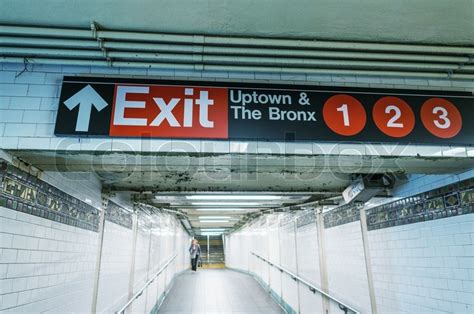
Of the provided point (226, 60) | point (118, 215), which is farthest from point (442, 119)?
point (118, 215)

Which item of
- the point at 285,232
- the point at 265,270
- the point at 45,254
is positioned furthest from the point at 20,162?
the point at 265,270

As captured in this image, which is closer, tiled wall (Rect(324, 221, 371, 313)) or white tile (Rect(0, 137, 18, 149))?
white tile (Rect(0, 137, 18, 149))

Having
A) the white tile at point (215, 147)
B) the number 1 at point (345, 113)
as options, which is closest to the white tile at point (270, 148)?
the white tile at point (215, 147)

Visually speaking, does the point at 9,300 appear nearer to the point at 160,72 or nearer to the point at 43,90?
the point at 43,90

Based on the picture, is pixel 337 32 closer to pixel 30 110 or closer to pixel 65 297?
pixel 30 110

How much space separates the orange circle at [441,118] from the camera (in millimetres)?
2557

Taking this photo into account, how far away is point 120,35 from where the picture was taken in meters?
2.15

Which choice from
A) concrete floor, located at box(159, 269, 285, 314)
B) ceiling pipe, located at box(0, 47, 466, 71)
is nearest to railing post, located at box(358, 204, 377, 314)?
ceiling pipe, located at box(0, 47, 466, 71)

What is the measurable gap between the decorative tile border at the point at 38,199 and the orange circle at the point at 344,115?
2514 mm

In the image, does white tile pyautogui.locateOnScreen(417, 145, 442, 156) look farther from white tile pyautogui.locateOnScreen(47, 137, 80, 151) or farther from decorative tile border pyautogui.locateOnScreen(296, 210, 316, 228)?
decorative tile border pyautogui.locateOnScreen(296, 210, 316, 228)

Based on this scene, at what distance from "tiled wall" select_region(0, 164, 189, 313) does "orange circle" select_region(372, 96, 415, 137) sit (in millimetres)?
2969

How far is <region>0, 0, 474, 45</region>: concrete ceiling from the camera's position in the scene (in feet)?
6.54

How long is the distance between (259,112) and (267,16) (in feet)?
2.41

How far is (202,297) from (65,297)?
5.98m
